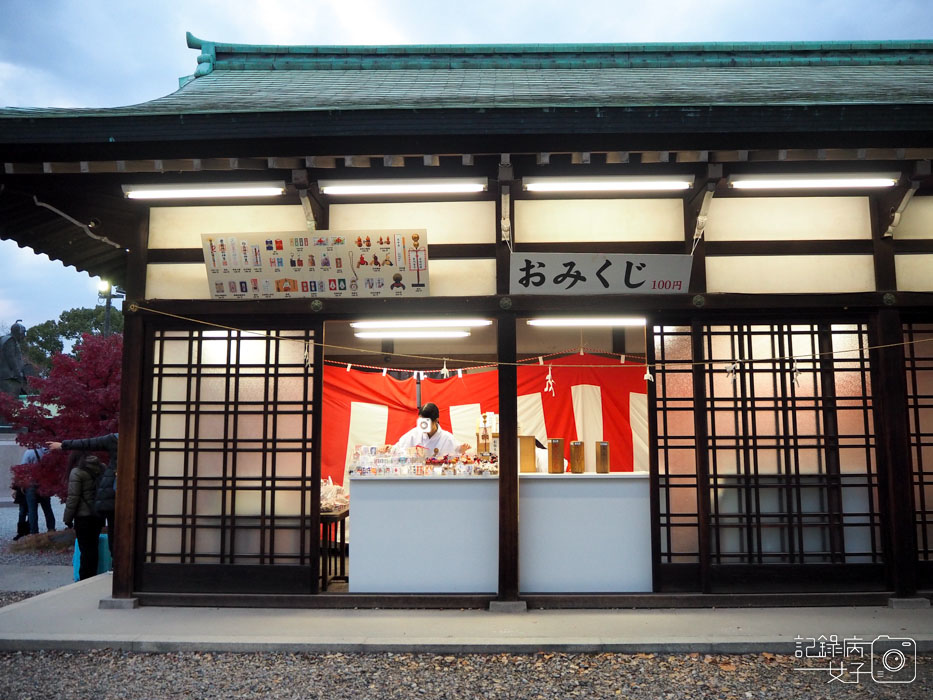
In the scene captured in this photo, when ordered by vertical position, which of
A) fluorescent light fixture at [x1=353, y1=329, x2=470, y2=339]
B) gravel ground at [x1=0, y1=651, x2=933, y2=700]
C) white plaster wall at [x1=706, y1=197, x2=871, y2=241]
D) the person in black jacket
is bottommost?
gravel ground at [x1=0, y1=651, x2=933, y2=700]

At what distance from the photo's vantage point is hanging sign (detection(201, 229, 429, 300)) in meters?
6.06

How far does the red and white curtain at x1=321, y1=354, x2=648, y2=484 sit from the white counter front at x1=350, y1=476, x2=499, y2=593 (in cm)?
370

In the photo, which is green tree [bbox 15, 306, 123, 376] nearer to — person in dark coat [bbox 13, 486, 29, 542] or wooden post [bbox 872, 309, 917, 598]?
person in dark coat [bbox 13, 486, 29, 542]

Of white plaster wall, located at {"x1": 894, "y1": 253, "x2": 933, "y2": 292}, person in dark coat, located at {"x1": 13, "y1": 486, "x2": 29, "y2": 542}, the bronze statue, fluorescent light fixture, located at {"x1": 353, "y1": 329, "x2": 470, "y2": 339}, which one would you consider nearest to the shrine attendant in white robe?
fluorescent light fixture, located at {"x1": 353, "y1": 329, "x2": 470, "y2": 339}

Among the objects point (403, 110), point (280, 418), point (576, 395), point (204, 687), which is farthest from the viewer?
point (576, 395)

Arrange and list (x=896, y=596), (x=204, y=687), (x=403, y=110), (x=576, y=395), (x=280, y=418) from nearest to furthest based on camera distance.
→ 1. (x=204, y=687)
2. (x=403, y=110)
3. (x=896, y=596)
4. (x=280, y=418)
5. (x=576, y=395)

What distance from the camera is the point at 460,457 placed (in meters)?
6.57

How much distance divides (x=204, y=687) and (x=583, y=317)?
4.21m

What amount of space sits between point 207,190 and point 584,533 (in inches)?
180

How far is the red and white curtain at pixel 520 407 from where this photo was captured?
984cm

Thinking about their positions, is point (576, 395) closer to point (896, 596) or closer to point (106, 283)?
point (896, 596)

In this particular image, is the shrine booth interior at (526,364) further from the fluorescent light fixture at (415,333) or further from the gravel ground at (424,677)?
the fluorescent light fixture at (415,333)

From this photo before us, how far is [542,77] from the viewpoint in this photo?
306 inches

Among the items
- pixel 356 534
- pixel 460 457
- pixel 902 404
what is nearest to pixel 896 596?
pixel 902 404
